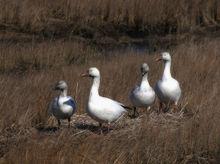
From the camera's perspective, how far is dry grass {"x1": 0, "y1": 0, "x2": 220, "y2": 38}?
20.0 metres

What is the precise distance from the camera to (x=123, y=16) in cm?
2030

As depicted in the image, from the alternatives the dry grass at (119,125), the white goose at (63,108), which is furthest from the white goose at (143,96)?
→ the white goose at (63,108)

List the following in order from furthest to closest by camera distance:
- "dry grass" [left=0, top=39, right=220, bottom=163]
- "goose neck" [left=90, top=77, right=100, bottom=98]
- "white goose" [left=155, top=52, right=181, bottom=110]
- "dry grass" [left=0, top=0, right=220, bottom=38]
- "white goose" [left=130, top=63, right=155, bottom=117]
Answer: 1. "dry grass" [left=0, top=0, right=220, bottom=38]
2. "white goose" [left=155, top=52, right=181, bottom=110]
3. "white goose" [left=130, top=63, right=155, bottom=117]
4. "goose neck" [left=90, top=77, right=100, bottom=98]
5. "dry grass" [left=0, top=39, right=220, bottom=163]

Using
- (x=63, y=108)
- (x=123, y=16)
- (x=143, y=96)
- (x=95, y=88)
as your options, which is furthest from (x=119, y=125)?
(x=123, y=16)

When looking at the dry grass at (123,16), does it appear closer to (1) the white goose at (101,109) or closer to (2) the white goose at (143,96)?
(2) the white goose at (143,96)

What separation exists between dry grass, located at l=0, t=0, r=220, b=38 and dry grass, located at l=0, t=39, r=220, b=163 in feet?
18.1

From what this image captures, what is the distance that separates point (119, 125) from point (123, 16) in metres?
11.5

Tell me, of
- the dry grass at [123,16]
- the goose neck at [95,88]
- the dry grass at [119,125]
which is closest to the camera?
the dry grass at [119,125]

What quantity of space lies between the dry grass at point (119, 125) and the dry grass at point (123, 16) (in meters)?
5.51

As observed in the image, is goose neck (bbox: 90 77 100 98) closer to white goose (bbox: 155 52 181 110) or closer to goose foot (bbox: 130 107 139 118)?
goose foot (bbox: 130 107 139 118)

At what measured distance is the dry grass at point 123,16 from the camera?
20.0 metres

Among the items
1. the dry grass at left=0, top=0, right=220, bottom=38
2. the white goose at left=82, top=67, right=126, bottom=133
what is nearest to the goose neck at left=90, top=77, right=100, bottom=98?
the white goose at left=82, top=67, right=126, bottom=133

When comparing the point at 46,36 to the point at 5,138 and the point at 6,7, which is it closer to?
the point at 6,7

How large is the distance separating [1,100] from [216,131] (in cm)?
317
